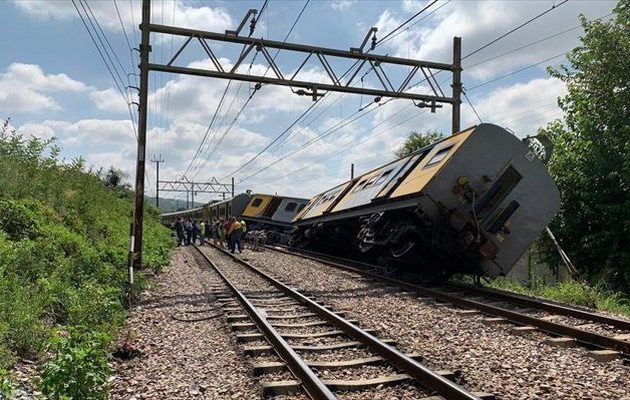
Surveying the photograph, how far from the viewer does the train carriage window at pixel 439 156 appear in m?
11.6

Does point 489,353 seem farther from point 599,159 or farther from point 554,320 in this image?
point 599,159

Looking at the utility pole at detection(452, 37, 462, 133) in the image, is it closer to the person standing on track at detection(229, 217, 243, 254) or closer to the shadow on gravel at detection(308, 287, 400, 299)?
the shadow on gravel at detection(308, 287, 400, 299)

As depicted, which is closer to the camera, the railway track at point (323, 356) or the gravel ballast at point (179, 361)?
the railway track at point (323, 356)

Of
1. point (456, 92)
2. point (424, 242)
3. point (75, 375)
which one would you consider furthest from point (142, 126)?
point (75, 375)

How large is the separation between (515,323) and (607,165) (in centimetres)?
989

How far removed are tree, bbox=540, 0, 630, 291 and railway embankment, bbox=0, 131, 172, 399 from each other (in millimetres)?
12570

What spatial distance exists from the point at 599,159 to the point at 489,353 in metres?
11.9

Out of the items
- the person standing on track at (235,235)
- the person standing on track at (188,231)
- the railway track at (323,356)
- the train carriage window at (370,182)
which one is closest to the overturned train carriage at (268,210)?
the person standing on track at (188,231)

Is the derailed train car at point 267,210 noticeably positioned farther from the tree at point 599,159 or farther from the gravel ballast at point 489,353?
the gravel ballast at point 489,353

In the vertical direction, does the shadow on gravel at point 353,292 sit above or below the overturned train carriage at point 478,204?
below

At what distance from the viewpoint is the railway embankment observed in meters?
4.43

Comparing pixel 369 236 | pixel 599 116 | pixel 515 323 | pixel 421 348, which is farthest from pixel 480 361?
pixel 599 116

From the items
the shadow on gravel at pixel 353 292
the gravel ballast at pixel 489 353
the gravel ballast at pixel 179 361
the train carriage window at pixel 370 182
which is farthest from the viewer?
the train carriage window at pixel 370 182

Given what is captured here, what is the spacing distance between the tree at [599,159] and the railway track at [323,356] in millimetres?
10196
